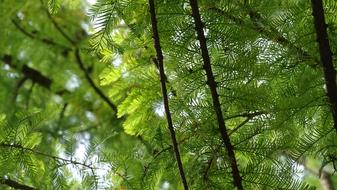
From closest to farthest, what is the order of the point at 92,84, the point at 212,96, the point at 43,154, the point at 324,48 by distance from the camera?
the point at 324,48 < the point at 212,96 < the point at 43,154 < the point at 92,84

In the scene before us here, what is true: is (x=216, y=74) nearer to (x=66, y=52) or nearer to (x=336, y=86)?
(x=336, y=86)

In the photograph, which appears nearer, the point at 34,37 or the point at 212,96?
the point at 212,96

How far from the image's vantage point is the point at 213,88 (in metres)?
1.34

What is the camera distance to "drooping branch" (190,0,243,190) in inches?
49.7

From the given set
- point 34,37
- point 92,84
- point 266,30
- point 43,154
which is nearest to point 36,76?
point 34,37

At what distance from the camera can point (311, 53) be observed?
4.47 ft

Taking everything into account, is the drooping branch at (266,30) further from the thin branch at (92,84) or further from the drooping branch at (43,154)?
the thin branch at (92,84)

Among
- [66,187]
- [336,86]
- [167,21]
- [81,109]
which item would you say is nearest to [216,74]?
[167,21]

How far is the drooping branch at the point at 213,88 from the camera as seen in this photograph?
49.7 inches

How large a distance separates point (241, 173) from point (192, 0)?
0.51 m

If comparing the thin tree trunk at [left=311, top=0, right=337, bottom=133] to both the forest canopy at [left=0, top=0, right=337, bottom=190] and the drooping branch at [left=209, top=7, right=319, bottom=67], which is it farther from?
the drooping branch at [left=209, top=7, right=319, bottom=67]

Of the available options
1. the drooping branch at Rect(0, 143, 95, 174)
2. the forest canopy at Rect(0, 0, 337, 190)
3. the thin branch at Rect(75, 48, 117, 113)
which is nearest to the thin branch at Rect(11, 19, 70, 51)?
the thin branch at Rect(75, 48, 117, 113)

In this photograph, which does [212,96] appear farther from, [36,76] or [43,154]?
[36,76]

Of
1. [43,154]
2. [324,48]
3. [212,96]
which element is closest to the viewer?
[324,48]
